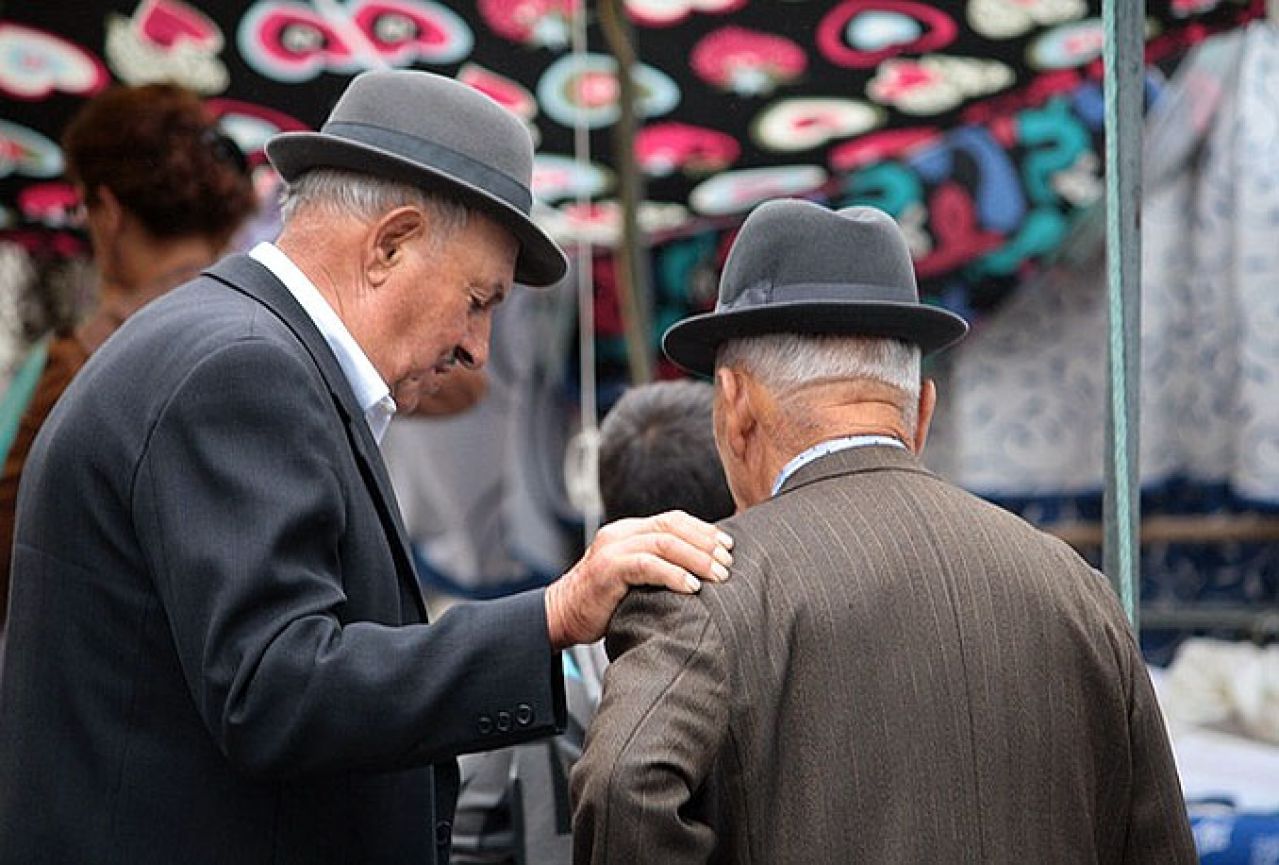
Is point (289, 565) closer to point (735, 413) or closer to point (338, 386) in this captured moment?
point (338, 386)

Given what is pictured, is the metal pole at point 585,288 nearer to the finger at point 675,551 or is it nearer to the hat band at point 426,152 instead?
the hat band at point 426,152

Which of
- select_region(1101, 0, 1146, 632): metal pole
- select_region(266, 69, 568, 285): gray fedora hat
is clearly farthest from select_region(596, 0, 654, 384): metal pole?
select_region(266, 69, 568, 285): gray fedora hat

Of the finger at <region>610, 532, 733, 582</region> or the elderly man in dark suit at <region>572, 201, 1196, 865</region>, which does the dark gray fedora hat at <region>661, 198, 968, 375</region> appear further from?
the finger at <region>610, 532, 733, 582</region>

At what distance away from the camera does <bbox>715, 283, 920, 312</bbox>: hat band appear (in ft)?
5.82

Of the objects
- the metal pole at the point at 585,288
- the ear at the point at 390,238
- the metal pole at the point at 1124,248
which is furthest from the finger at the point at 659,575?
the metal pole at the point at 585,288

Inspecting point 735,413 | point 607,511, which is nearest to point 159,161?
point 607,511

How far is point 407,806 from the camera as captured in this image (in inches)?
69.5

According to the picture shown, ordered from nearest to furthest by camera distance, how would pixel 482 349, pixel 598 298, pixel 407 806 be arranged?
pixel 407 806 < pixel 482 349 < pixel 598 298

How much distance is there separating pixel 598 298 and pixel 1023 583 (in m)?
3.15

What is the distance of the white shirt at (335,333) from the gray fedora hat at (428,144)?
118mm

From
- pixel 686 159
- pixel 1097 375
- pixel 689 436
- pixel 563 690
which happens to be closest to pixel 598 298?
pixel 686 159

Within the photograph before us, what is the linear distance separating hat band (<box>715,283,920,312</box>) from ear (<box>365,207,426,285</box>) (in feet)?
1.13

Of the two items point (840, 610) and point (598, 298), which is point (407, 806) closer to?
point (840, 610)

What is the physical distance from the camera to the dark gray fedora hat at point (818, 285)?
175cm
